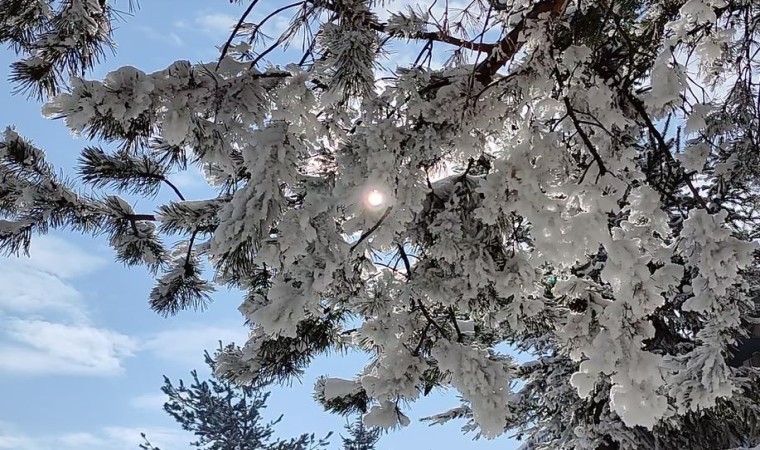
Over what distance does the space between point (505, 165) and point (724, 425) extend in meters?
3.43

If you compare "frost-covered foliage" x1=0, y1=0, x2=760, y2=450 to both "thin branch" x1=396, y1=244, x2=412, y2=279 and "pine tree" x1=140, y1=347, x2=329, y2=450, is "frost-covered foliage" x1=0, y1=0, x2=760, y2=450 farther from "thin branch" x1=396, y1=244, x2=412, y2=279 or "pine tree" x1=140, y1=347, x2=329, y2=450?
"pine tree" x1=140, y1=347, x2=329, y2=450

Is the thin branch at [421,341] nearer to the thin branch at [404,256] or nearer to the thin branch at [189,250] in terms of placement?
the thin branch at [404,256]

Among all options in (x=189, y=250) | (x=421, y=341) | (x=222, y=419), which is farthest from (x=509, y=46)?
(x=222, y=419)

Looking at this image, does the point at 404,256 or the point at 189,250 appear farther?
the point at 189,250

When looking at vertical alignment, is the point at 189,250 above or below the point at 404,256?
above

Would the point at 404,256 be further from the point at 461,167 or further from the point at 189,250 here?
the point at 189,250

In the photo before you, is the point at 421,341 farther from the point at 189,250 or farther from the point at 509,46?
the point at 189,250

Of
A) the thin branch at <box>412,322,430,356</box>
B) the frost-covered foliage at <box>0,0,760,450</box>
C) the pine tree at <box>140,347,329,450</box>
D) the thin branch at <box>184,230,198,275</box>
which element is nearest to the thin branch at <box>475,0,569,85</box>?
the frost-covered foliage at <box>0,0,760,450</box>

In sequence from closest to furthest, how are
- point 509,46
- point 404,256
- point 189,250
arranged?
1. point 509,46
2. point 404,256
3. point 189,250

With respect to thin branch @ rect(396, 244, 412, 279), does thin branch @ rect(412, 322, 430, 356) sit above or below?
below

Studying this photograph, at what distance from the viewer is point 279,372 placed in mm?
3150

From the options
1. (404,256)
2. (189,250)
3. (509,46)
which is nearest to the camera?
(509,46)

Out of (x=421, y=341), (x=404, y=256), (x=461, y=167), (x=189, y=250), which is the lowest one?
(x=421, y=341)

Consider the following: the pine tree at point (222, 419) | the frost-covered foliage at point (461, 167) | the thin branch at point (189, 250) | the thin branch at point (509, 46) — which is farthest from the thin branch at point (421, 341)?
the pine tree at point (222, 419)
